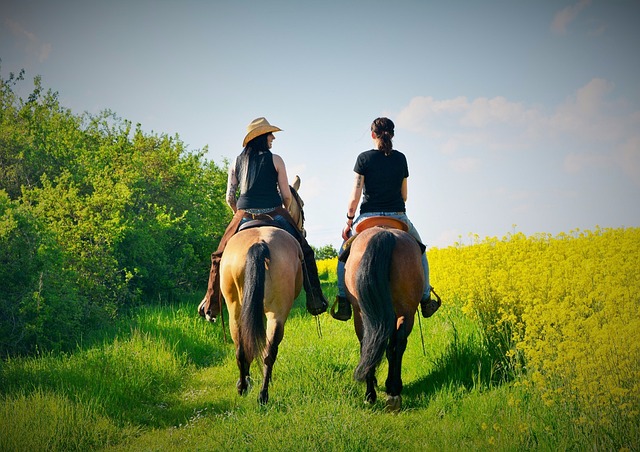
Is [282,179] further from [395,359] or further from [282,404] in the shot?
[282,404]

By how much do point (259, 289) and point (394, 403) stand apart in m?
1.90

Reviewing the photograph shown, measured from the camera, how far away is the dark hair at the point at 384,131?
622 centimetres

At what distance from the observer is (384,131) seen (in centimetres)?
623

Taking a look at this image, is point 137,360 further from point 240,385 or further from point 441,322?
point 441,322

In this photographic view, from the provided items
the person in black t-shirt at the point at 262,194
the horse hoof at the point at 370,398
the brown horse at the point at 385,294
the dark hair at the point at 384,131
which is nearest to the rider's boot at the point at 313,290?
the person in black t-shirt at the point at 262,194

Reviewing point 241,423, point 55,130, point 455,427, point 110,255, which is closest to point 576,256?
point 455,427

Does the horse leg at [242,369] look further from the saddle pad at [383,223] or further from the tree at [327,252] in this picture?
the tree at [327,252]

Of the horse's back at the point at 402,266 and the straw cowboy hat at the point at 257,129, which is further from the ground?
the straw cowboy hat at the point at 257,129

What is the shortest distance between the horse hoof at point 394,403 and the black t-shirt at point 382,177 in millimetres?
2231

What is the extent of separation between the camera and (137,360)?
289 inches

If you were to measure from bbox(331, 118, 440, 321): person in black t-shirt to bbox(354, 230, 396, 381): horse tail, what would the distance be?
818 mm

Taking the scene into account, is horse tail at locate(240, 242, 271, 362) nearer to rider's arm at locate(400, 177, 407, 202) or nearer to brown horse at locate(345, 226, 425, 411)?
brown horse at locate(345, 226, 425, 411)

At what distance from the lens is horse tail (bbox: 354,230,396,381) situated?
532cm

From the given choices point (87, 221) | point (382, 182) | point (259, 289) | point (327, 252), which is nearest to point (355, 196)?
point (382, 182)
